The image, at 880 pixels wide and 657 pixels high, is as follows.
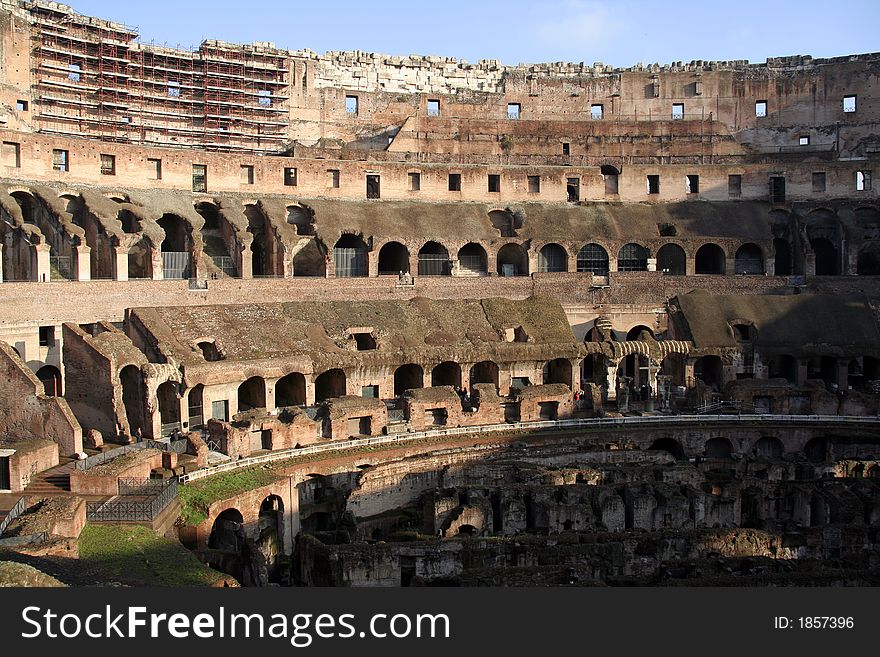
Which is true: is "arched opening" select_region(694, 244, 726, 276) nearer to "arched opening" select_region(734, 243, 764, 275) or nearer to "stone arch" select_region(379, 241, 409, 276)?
"arched opening" select_region(734, 243, 764, 275)

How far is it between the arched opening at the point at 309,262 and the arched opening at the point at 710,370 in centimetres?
1937

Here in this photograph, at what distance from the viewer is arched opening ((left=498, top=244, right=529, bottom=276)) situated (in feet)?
160

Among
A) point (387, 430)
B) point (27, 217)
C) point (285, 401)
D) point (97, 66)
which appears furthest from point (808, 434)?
point (97, 66)

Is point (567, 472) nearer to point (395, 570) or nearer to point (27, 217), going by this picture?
point (395, 570)

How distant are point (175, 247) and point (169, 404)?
1506cm

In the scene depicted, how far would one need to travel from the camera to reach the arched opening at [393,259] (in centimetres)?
4797

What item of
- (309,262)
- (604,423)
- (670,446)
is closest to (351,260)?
(309,262)

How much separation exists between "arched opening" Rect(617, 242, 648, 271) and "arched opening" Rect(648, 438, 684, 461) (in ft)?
51.1

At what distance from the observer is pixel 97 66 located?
49.2 meters

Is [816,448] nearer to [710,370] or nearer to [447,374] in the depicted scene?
[710,370]

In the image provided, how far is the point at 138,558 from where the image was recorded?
61.6ft

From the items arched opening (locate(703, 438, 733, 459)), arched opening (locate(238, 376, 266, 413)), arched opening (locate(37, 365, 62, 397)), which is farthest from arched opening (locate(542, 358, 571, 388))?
arched opening (locate(37, 365, 62, 397))

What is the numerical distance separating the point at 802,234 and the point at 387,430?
28914 millimetres

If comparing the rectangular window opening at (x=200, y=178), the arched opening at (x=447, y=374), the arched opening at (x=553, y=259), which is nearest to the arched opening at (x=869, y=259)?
the arched opening at (x=553, y=259)
